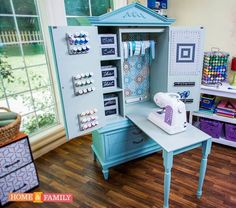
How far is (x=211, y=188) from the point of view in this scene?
201cm

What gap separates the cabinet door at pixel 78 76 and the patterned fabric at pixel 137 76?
63cm

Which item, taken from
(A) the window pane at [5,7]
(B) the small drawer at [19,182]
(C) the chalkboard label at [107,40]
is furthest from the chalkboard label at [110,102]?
(A) the window pane at [5,7]

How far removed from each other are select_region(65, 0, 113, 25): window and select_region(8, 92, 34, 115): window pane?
1.17 m

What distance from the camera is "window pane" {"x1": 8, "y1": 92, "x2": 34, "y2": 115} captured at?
2384mm

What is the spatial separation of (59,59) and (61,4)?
56.4 inches

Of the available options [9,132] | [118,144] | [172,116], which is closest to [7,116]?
[9,132]

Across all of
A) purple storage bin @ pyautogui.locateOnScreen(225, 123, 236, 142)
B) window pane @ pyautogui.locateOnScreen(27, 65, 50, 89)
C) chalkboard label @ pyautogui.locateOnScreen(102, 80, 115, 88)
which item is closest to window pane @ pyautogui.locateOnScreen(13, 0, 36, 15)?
window pane @ pyautogui.locateOnScreen(27, 65, 50, 89)

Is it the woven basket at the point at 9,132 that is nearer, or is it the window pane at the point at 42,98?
the woven basket at the point at 9,132

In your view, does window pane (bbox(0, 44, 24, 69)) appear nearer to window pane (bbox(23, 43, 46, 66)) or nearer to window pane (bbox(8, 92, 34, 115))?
window pane (bbox(23, 43, 46, 66))

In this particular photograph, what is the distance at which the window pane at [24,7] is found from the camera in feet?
7.36

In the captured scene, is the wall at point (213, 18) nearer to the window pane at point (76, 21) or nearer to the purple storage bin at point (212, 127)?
the purple storage bin at point (212, 127)

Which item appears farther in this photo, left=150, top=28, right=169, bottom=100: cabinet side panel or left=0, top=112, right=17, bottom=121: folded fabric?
left=150, top=28, right=169, bottom=100: cabinet side panel

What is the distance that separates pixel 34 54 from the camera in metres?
2.53

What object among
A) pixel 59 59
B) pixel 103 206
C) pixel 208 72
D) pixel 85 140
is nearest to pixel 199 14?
pixel 208 72
